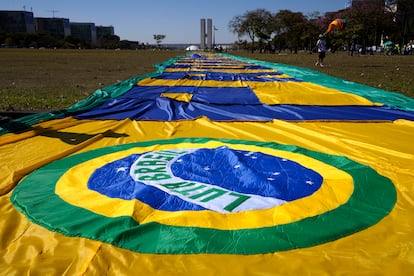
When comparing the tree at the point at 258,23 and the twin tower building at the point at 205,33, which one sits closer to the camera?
the tree at the point at 258,23

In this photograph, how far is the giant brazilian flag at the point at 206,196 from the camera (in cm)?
166

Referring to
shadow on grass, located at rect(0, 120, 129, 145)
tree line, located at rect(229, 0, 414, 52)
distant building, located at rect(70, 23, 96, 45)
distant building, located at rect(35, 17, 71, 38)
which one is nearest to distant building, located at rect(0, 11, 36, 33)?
distant building, located at rect(35, 17, 71, 38)

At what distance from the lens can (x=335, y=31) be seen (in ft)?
130

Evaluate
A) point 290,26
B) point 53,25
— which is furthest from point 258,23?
point 53,25

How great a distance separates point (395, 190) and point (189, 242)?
1.67 meters

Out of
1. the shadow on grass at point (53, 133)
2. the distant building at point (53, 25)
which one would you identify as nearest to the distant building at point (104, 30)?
the distant building at point (53, 25)

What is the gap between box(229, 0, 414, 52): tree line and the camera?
39.3m

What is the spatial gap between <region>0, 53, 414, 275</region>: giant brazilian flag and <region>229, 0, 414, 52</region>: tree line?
125ft

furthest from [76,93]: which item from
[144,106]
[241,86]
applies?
[241,86]

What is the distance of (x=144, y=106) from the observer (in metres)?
5.49

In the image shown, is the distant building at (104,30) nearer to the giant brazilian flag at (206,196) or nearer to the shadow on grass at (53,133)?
the shadow on grass at (53,133)

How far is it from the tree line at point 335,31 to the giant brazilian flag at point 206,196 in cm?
3814

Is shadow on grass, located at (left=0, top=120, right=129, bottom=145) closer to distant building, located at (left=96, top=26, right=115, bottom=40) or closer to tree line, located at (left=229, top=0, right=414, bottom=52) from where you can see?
tree line, located at (left=229, top=0, right=414, bottom=52)

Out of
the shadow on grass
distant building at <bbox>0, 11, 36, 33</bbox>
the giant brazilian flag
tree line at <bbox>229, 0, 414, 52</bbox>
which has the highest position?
distant building at <bbox>0, 11, 36, 33</bbox>
